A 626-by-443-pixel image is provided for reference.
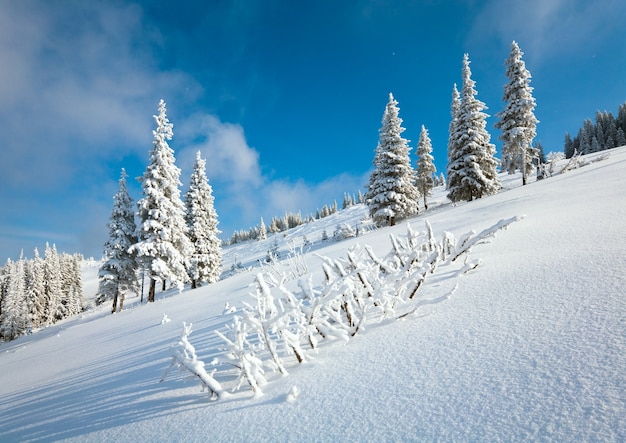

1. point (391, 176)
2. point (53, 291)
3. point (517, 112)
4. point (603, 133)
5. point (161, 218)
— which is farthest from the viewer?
point (603, 133)

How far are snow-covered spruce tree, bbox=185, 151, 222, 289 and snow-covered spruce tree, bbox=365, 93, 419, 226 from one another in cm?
1492

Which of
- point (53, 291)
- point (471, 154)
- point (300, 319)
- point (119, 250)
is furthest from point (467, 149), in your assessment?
point (53, 291)

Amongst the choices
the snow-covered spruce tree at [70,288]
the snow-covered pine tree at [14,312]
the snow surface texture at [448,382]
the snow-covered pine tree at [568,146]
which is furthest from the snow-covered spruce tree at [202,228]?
the snow-covered pine tree at [568,146]

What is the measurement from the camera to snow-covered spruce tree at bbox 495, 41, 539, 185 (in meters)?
22.2

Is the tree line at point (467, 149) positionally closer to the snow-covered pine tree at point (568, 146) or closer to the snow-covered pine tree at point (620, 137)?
the snow-covered pine tree at point (620, 137)

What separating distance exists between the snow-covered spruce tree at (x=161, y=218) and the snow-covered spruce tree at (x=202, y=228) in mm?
5422

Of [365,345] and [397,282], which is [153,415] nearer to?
[365,345]

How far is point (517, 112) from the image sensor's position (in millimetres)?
22703

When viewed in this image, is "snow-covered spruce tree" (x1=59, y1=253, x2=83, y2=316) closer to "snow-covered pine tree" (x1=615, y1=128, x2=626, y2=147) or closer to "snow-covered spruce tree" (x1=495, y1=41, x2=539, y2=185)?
"snow-covered spruce tree" (x1=495, y1=41, x2=539, y2=185)

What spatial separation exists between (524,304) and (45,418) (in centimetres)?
432

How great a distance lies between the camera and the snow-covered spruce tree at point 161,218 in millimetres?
18328

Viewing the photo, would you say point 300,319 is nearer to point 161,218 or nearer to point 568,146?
point 161,218

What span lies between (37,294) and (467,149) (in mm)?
63243

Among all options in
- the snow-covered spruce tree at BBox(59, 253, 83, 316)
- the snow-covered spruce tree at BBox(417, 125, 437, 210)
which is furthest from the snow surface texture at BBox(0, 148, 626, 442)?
the snow-covered spruce tree at BBox(59, 253, 83, 316)
